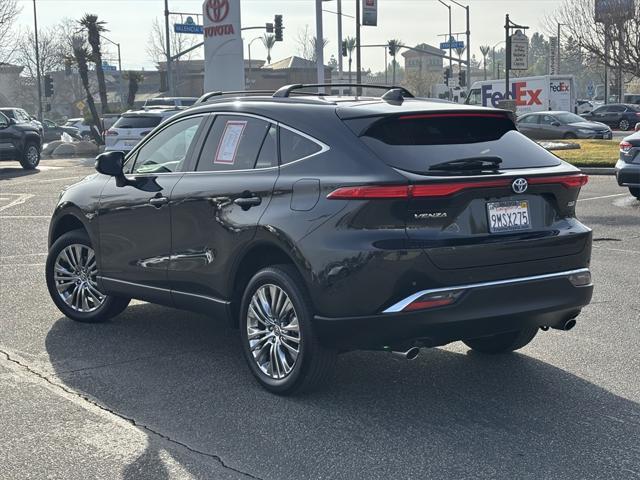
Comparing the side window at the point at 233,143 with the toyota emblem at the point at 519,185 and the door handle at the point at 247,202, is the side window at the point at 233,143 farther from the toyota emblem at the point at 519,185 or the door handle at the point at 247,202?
the toyota emblem at the point at 519,185

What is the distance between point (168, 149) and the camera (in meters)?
6.41

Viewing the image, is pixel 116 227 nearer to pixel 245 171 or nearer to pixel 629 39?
pixel 245 171

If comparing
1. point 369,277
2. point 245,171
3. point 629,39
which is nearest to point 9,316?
point 245,171

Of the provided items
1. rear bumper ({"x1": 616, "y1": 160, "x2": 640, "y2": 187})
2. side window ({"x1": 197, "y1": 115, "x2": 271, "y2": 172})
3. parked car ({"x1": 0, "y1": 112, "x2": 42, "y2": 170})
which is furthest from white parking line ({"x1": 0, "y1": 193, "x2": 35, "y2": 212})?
side window ({"x1": 197, "y1": 115, "x2": 271, "y2": 172})

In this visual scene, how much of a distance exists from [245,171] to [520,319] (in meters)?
1.85

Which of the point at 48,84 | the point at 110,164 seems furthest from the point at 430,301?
the point at 48,84

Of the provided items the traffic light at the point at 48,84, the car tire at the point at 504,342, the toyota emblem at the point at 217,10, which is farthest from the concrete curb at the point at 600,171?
the traffic light at the point at 48,84

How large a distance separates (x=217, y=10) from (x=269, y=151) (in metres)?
26.2

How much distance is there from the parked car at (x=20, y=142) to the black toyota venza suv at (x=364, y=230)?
21207 millimetres

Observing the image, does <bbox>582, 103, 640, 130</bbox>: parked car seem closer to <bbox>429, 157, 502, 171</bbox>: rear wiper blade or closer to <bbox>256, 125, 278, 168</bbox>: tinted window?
<bbox>256, 125, 278, 168</bbox>: tinted window

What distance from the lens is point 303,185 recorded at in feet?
16.5

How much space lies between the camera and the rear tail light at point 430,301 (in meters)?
4.65

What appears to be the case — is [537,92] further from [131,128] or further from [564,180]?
[564,180]

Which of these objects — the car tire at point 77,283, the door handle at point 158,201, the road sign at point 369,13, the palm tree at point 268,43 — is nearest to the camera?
the door handle at point 158,201
